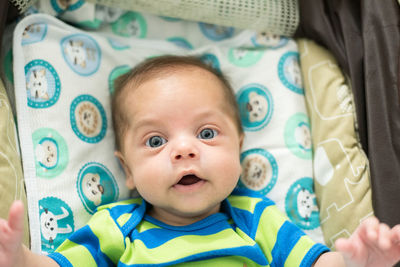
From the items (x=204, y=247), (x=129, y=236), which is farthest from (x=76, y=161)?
(x=204, y=247)

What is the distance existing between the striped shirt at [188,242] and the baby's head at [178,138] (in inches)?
2.6

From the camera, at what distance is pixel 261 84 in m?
1.61

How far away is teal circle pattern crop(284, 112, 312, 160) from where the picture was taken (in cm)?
154

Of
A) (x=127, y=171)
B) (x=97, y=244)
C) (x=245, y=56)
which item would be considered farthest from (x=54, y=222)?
(x=245, y=56)

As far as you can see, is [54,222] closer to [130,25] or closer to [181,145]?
[181,145]

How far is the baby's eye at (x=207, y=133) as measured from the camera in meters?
1.31

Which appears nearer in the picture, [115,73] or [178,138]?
[178,138]

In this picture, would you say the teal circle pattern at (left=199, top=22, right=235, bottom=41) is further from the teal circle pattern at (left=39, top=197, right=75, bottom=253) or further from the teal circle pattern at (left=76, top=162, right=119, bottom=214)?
the teal circle pattern at (left=39, top=197, right=75, bottom=253)

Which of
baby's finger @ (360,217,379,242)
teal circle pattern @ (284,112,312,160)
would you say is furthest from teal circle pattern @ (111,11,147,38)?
baby's finger @ (360,217,379,242)

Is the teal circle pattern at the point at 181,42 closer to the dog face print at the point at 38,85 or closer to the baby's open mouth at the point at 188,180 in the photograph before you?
the dog face print at the point at 38,85

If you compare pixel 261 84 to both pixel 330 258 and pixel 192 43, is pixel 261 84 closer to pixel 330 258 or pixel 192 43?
pixel 192 43

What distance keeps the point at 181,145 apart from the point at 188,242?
0.90 ft

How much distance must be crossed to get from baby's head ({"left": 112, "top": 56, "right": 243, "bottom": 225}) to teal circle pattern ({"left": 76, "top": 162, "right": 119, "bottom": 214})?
7 centimetres

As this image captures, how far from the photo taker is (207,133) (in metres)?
1.31
